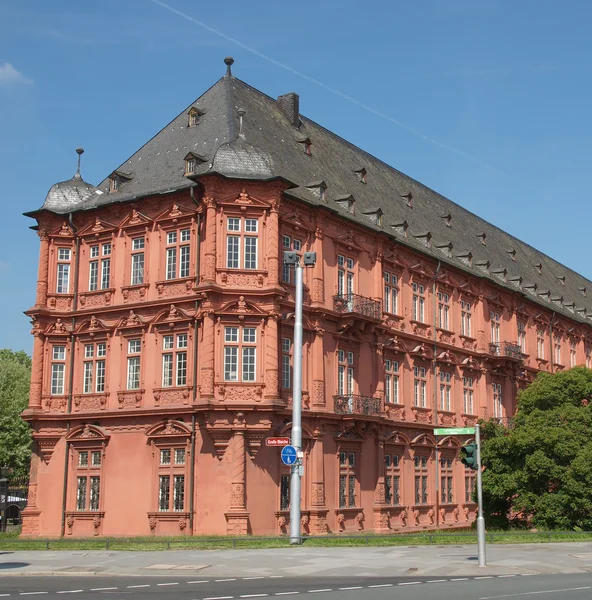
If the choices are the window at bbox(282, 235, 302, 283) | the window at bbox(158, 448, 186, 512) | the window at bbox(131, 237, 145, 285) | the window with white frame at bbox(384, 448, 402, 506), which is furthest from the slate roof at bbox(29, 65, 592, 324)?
the window at bbox(158, 448, 186, 512)

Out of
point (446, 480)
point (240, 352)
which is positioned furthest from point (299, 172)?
point (446, 480)

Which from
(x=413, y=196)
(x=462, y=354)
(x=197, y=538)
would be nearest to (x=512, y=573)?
(x=197, y=538)

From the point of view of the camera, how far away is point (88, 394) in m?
39.8

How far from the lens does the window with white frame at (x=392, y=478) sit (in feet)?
143

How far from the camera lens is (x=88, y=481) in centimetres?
3897

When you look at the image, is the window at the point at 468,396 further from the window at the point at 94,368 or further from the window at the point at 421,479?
the window at the point at 94,368

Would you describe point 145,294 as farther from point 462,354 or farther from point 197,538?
point 462,354

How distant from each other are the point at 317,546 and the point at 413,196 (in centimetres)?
3194

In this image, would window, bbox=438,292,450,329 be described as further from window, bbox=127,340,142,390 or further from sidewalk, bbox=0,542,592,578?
sidewalk, bbox=0,542,592,578

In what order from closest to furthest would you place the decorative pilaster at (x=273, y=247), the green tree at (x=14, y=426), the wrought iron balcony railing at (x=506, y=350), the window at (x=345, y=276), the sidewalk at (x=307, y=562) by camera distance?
the sidewalk at (x=307, y=562)
the decorative pilaster at (x=273, y=247)
the window at (x=345, y=276)
the wrought iron balcony railing at (x=506, y=350)
the green tree at (x=14, y=426)

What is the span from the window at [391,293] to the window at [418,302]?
1903 millimetres

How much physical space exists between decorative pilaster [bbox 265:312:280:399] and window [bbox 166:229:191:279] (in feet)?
14.6

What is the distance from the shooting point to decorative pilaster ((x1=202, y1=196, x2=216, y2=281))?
36.2m

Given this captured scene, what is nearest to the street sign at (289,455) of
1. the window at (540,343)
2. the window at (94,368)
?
the window at (94,368)
